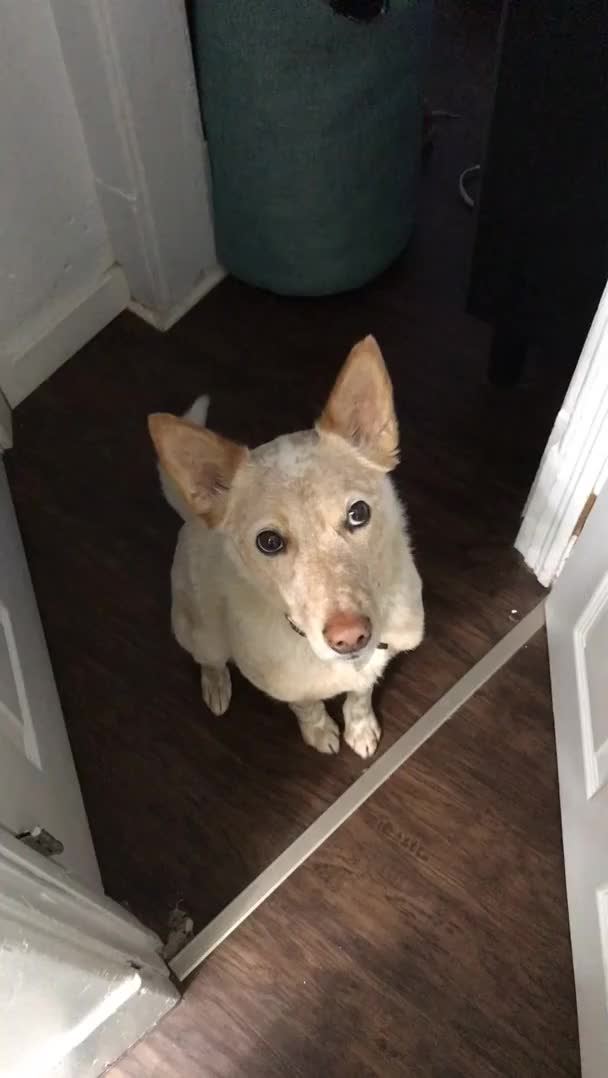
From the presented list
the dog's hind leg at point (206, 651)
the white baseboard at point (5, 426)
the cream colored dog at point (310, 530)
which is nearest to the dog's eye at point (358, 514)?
the cream colored dog at point (310, 530)

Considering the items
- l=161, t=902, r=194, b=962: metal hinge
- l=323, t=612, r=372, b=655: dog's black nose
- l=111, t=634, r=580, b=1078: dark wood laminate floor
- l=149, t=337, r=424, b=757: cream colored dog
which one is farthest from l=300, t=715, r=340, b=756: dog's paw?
l=323, t=612, r=372, b=655: dog's black nose

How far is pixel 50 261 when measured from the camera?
7.03ft

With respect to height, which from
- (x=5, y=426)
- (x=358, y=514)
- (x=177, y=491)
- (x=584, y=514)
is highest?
(x=358, y=514)

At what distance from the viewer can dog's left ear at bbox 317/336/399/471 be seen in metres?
1.23

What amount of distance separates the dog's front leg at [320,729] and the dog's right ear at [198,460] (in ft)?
1.82

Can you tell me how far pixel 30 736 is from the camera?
5.00 feet

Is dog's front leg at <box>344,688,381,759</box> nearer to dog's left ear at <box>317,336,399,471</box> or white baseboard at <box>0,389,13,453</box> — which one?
dog's left ear at <box>317,336,399,471</box>

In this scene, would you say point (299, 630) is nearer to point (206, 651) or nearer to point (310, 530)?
point (310, 530)

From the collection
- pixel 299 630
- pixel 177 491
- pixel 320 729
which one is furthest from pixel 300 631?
pixel 320 729

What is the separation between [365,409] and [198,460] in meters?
0.25

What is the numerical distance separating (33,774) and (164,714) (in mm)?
475

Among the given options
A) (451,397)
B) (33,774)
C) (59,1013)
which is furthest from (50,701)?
(451,397)

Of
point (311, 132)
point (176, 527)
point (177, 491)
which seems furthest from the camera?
point (176, 527)

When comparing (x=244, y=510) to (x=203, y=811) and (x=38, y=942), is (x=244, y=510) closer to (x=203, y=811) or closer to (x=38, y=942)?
(x=38, y=942)
